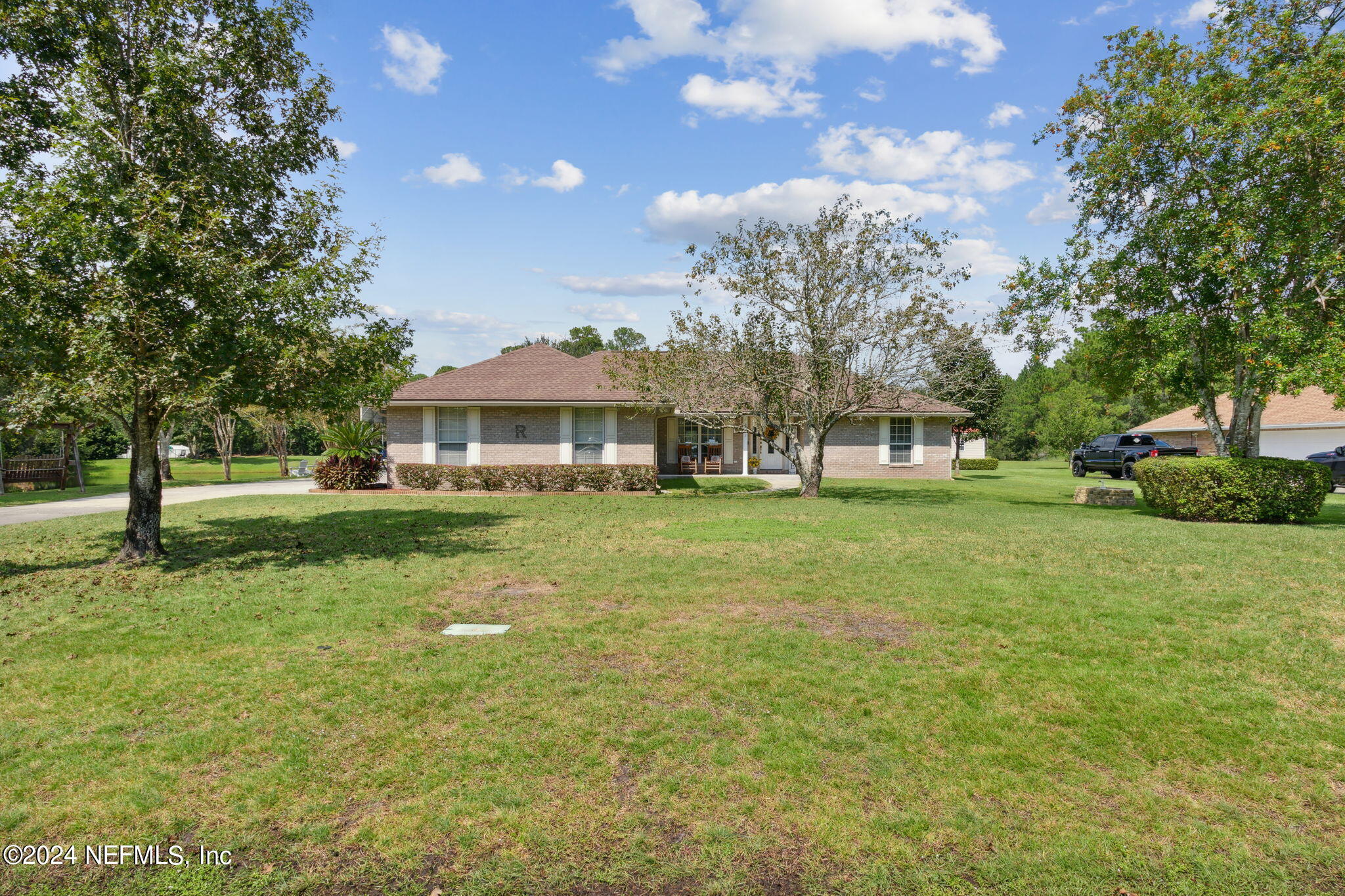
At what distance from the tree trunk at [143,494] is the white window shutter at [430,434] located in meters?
11.9

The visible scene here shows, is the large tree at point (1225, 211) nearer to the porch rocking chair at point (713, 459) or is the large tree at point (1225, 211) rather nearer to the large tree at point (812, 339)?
the large tree at point (812, 339)

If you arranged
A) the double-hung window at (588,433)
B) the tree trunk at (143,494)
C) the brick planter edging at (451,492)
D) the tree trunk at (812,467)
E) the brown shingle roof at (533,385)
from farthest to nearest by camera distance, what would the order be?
the double-hung window at (588,433) → the brown shingle roof at (533,385) → the brick planter edging at (451,492) → the tree trunk at (812,467) → the tree trunk at (143,494)

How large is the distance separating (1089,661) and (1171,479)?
11.5 meters

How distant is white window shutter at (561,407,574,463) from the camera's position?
22.3m

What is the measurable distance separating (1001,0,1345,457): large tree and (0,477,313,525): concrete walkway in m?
22.2

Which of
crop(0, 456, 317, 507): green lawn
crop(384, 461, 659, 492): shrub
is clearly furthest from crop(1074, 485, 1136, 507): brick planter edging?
crop(0, 456, 317, 507): green lawn

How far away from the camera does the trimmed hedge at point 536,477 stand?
21.1m

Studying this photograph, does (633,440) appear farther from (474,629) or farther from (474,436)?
(474,629)

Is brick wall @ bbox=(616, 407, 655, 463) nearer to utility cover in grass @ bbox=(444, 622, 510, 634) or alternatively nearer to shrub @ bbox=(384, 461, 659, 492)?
shrub @ bbox=(384, 461, 659, 492)

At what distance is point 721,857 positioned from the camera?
3.08 metres

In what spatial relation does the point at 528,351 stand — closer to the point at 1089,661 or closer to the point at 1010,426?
the point at 1089,661

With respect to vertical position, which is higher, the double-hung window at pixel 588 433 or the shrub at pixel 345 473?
A: the double-hung window at pixel 588 433

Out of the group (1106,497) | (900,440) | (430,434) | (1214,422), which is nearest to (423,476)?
(430,434)

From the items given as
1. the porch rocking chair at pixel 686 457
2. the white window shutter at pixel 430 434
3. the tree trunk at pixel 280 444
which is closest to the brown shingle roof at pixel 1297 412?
the porch rocking chair at pixel 686 457
